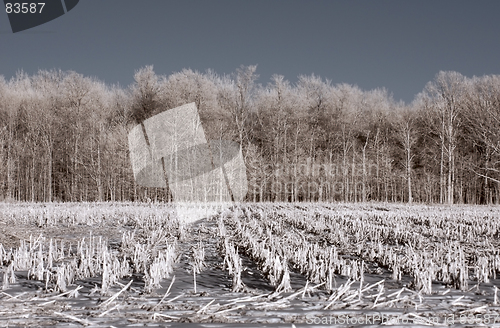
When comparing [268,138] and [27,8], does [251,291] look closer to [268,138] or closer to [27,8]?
[27,8]

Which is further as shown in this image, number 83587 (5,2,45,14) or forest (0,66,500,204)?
forest (0,66,500,204)

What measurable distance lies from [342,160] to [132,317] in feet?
106

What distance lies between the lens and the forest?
31203 mm

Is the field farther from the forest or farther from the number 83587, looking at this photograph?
the forest

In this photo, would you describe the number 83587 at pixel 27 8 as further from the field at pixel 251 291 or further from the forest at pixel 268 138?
the forest at pixel 268 138

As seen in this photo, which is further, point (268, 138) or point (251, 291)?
point (268, 138)

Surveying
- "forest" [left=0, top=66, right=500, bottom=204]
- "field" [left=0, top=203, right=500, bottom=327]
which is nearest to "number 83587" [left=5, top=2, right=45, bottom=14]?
"field" [left=0, top=203, right=500, bottom=327]

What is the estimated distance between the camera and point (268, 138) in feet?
115

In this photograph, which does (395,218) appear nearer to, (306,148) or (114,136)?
(306,148)

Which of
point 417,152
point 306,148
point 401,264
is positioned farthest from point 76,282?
point 417,152

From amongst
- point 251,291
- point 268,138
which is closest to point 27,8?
point 251,291

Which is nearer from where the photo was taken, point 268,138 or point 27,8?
point 27,8

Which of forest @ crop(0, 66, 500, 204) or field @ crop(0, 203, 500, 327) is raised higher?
forest @ crop(0, 66, 500, 204)

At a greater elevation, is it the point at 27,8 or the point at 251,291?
the point at 27,8
